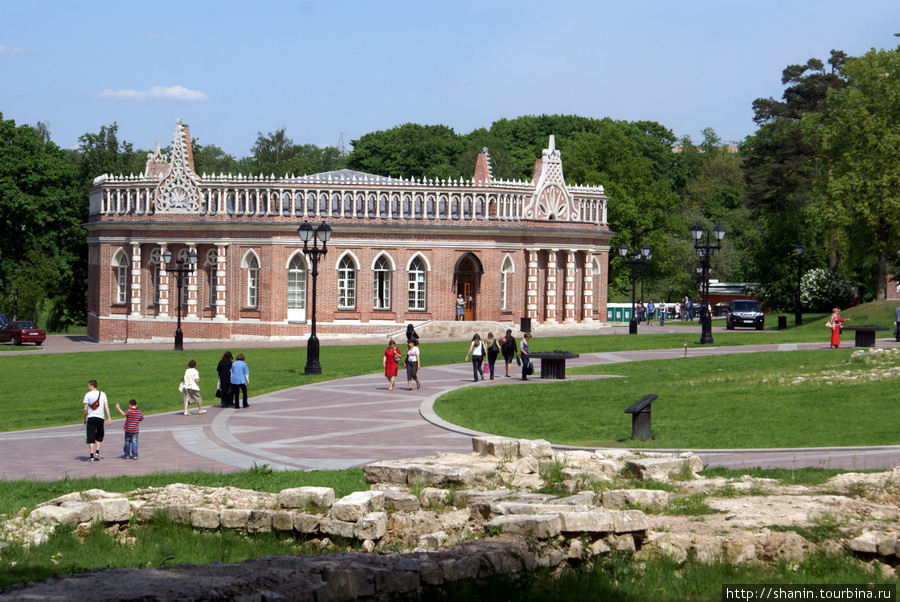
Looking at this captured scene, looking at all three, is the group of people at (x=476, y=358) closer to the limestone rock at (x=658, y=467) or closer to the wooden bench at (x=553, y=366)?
the wooden bench at (x=553, y=366)

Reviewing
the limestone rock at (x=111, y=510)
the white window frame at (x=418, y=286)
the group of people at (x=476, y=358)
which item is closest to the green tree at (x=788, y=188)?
the white window frame at (x=418, y=286)

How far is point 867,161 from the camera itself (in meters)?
56.8

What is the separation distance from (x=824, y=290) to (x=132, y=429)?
2110 inches

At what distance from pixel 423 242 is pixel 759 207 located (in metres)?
37.3

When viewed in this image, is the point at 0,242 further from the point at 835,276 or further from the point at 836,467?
the point at 836,467

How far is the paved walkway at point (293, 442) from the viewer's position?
1900 centimetres

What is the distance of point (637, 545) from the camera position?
12047 millimetres

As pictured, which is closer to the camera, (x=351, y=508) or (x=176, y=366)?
(x=351, y=508)

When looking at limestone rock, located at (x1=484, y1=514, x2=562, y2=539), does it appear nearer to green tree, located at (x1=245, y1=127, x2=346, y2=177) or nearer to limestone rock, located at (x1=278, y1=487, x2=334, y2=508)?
limestone rock, located at (x1=278, y1=487, x2=334, y2=508)

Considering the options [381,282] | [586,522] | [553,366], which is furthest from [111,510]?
[381,282]

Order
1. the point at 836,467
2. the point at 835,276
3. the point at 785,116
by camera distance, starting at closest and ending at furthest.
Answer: the point at 836,467, the point at 835,276, the point at 785,116

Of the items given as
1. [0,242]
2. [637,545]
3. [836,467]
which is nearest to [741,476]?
[836,467]

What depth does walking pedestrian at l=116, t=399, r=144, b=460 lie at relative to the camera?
20281 mm

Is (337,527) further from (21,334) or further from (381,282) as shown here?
(21,334)
